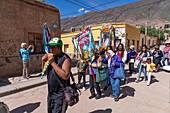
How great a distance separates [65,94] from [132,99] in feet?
9.51

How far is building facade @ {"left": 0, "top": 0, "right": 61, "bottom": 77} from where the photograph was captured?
237 inches

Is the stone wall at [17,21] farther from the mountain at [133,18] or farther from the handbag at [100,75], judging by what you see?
the mountain at [133,18]

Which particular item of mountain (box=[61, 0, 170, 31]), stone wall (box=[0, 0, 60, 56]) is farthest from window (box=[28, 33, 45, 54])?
mountain (box=[61, 0, 170, 31])

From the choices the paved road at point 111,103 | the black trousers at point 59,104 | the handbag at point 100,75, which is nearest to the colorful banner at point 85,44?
the handbag at point 100,75

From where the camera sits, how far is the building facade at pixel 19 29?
6.02m

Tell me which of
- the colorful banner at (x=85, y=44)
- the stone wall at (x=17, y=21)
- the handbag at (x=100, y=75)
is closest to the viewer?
the handbag at (x=100, y=75)

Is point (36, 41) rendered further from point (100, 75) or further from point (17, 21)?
point (100, 75)

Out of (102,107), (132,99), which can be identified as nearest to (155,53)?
(132,99)

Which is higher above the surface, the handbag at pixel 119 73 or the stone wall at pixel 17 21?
the stone wall at pixel 17 21

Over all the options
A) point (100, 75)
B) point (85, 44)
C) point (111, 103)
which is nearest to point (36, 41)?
point (85, 44)

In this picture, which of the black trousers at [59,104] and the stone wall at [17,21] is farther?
the stone wall at [17,21]

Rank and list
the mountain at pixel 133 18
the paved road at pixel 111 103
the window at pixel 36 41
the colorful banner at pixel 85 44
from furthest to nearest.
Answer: the mountain at pixel 133 18
the window at pixel 36 41
the colorful banner at pixel 85 44
the paved road at pixel 111 103

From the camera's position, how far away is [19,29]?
21.5 ft

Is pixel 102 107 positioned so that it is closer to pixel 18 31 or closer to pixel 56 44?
pixel 56 44
